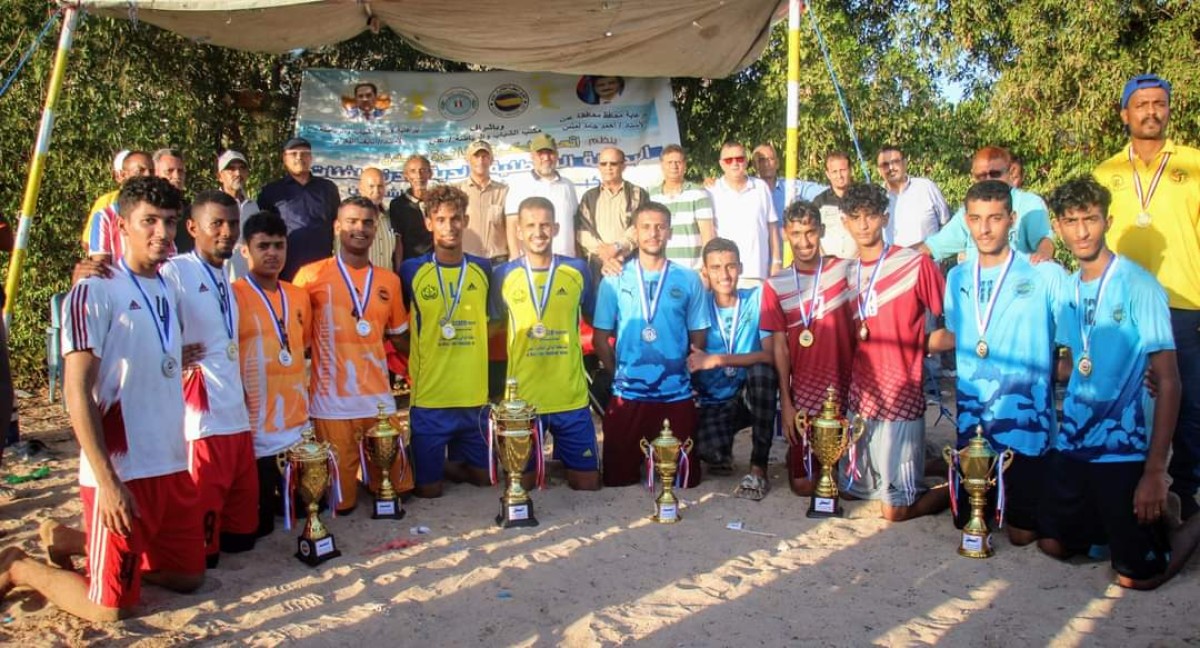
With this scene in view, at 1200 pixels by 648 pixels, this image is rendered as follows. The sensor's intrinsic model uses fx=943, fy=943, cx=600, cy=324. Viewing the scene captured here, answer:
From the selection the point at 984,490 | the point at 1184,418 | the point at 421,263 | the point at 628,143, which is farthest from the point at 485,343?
the point at 628,143

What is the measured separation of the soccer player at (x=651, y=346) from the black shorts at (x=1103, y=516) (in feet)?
6.99

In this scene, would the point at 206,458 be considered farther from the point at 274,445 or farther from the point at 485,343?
the point at 485,343

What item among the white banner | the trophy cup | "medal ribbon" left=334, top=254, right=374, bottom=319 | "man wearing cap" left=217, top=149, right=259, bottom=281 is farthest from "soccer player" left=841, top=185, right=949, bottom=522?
the white banner

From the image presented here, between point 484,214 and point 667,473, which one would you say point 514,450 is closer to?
point 667,473

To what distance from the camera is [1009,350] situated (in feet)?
15.8

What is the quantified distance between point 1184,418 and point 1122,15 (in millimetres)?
6742

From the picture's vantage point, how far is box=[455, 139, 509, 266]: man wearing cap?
767 centimetres

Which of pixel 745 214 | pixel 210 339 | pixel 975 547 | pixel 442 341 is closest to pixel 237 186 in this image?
pixel 442 341

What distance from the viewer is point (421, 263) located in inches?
231

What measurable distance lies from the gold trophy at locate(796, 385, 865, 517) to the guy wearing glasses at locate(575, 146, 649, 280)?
2.44 metres

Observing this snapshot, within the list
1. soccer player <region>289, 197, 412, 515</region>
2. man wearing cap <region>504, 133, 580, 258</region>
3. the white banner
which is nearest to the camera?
soccer player <region>289, 197, 412, 515</region>

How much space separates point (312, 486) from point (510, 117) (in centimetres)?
589

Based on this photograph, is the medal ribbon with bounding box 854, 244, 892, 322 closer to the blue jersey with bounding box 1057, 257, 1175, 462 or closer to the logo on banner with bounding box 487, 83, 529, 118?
the blue jersey with bounding box 1057, 257, 1175, 462

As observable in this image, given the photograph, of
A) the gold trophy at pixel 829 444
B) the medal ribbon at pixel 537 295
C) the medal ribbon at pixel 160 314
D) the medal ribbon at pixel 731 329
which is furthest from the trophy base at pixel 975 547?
the medal ribbon at pixel 160 314
